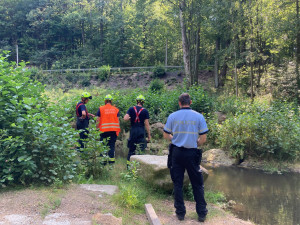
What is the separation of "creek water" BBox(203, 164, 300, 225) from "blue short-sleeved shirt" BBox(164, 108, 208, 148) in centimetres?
235

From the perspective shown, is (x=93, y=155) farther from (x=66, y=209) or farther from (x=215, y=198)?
(x=215, y=198)

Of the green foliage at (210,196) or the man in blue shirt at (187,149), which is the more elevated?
the man in blue shirt at (187,149)

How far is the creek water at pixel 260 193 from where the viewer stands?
577cm

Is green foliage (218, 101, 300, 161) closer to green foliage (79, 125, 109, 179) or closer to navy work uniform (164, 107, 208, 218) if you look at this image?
green foliage (79, 125, 109, 179)

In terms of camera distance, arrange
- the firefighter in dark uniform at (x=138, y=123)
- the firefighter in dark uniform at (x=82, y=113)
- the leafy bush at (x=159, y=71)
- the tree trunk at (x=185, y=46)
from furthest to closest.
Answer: the leafy bush at (x=159, y=71)
the tree trunk at (x=185, y=46)
the firefighter in dark uniform at (x=82, y=113)
the firefighter in dark uniform at (x=138, y=123)

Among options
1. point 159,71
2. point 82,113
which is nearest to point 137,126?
point 82,113

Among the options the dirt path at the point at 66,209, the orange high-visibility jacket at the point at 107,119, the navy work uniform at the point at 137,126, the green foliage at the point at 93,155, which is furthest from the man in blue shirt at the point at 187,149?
the orange high-visibility jacket at the point at 107,119

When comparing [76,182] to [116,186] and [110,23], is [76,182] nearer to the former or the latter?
[116,186]

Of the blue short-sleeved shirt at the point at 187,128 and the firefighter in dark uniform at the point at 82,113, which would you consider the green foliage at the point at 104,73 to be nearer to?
the firefighter in dark uniform at the point at 82,113

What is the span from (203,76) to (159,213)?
2594 centimetres

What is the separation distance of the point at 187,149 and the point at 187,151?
0.03 m

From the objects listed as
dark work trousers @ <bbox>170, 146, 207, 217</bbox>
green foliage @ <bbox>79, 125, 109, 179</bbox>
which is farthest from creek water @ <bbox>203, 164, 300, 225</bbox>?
green foliage @ <bbox>79, 125, 109, 179</bbox>

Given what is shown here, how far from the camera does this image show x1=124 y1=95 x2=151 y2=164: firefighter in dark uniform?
761cm

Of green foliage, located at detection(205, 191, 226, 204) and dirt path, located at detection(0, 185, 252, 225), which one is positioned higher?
dirt path, located at detection(0, 185, 252, 225)
